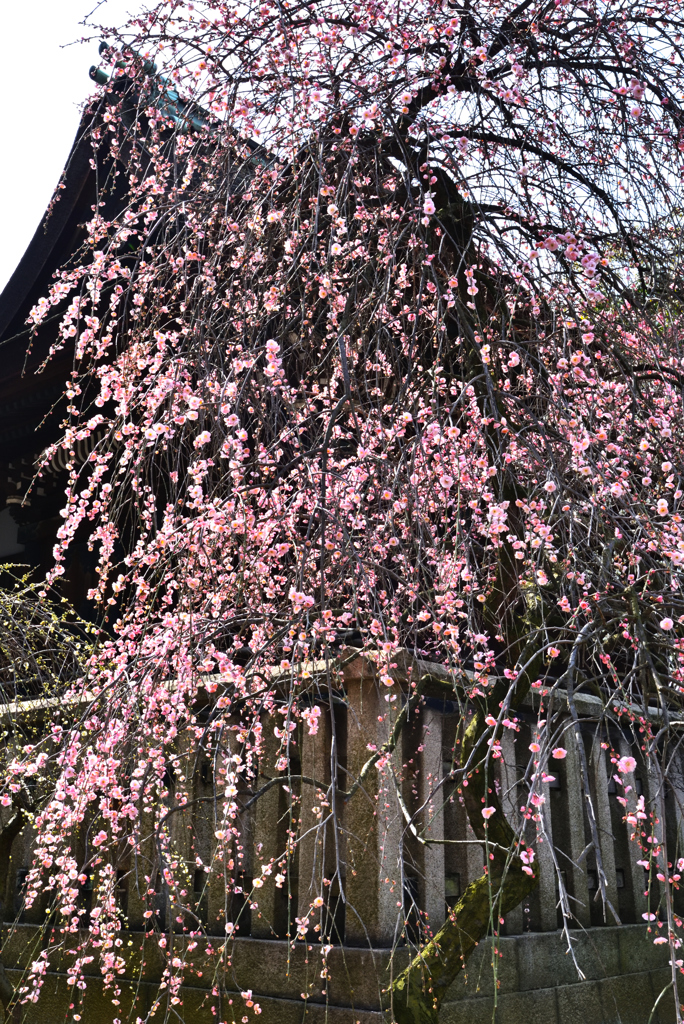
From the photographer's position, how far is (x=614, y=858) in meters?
4.75

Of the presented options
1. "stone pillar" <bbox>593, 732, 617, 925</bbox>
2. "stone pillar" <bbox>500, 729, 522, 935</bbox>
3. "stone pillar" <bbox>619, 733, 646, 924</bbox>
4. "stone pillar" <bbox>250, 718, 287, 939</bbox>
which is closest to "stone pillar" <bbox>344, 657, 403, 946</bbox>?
"stone pillar" <bbox>250, 718, 287, 939</bbox>

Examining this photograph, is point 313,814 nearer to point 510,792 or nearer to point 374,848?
point 374,848

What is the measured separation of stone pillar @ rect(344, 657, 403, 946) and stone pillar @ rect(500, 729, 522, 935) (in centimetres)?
59

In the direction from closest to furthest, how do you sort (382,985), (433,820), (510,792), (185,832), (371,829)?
(382,985) < (371,829) < (433,820) < (510,792) < (185,832)

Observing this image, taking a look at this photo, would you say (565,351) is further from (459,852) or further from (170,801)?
(170,801)

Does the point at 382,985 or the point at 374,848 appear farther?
the point at 374,848

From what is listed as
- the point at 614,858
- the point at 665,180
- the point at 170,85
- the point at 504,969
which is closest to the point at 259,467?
the point at 170,85

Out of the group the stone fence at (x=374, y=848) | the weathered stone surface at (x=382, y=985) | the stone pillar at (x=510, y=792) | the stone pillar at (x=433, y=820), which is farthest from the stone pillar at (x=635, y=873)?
the stone pillar at (x=433, y=820)

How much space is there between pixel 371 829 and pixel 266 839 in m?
0.67

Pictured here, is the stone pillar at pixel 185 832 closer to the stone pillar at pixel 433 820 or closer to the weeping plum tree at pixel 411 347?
the weeping plum tree at pixel 411 347

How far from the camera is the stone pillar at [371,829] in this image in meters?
3.40

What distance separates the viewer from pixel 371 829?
3439 millimetres

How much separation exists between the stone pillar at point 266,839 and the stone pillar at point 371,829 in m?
0.39

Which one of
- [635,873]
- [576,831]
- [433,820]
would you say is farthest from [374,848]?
[635,873]
